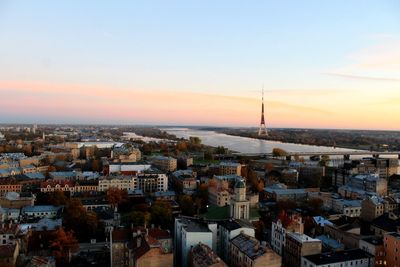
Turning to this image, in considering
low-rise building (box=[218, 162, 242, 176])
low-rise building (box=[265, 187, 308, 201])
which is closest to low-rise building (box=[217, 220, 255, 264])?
low-rise building (box=[265, 187, 308, 201])

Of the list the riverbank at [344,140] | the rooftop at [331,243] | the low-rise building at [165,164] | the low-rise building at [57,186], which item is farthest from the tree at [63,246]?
the riverbank at [344,140]

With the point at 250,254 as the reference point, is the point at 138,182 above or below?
below

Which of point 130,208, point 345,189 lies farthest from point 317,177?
point 130,208

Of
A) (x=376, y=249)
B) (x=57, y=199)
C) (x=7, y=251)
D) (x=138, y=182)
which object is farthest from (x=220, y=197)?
(x=7, y=251)

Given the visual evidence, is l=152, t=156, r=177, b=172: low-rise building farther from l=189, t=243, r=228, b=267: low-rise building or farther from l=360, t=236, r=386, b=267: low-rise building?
l=360, t=236, r=386, b=267: low-rise building

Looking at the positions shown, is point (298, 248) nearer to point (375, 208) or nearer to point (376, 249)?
point (376, 249)

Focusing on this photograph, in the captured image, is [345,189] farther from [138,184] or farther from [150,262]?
[150,262]
